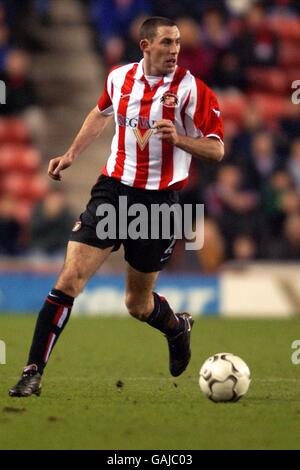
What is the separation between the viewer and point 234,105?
15156 mm

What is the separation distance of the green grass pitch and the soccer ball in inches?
2.3

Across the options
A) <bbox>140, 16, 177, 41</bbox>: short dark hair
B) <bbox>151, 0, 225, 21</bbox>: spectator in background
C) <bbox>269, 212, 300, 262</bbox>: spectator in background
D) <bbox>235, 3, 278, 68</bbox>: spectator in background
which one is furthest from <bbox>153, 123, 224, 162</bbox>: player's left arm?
<bbox>151, 0, 225, 21</bbox>: spectator in background

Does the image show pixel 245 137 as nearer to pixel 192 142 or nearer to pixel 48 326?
pixel 192 142

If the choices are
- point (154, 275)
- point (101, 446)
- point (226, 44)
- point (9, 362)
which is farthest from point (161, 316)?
point (226, 44)

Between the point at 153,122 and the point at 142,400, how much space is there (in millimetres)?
1629

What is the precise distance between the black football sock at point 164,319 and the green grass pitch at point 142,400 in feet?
1.15

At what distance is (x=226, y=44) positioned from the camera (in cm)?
1573

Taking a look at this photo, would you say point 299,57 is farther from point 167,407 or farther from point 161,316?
point 167,407

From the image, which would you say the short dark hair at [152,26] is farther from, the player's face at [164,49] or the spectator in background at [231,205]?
the spectator in background at [231,205]

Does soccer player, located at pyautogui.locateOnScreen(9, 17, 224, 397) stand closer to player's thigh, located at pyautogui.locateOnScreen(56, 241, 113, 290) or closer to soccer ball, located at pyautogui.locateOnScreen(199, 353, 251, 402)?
player's thigh, located at pyautogui.locateOnScreen(56, 241, 113, 290)

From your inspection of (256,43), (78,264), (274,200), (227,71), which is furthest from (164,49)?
(256,43)

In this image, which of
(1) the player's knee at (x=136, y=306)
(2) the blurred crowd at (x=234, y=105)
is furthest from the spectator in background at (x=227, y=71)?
(1) the player's knee at (x=136, y=306)

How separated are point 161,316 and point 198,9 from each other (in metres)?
9.52

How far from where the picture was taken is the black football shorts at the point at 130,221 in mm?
6879
